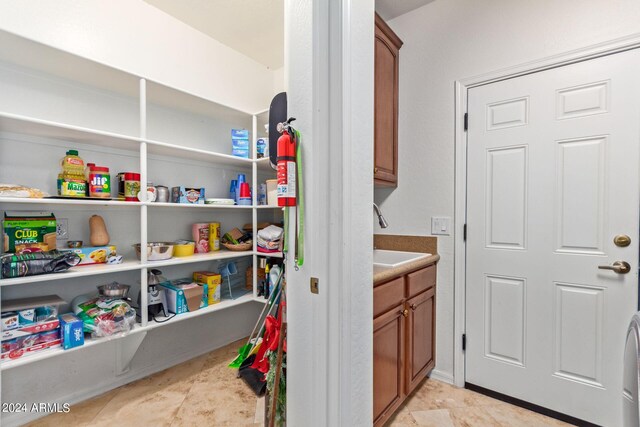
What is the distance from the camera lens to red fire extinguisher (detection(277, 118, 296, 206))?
1.01m

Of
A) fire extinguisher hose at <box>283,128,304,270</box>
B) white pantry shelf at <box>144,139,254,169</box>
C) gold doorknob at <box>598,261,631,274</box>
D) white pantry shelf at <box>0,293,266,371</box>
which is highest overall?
A: white pantry shelf at <box>144,139,254,169</box>

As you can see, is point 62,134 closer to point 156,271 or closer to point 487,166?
point 156,271

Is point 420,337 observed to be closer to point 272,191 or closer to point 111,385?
point 272,191

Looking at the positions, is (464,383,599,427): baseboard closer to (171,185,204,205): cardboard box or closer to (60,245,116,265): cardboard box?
(171,185,204,205): cardboard box

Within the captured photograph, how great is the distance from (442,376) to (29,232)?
2.69m

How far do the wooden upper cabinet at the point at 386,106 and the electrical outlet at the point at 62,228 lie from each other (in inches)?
76.3

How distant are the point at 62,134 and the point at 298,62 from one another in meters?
1.49

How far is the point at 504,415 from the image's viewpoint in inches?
68.1

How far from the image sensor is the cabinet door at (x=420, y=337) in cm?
173

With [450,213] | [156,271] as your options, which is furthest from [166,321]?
[450,213]

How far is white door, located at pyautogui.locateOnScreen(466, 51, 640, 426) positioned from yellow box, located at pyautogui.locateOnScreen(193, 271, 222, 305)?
6.03ft

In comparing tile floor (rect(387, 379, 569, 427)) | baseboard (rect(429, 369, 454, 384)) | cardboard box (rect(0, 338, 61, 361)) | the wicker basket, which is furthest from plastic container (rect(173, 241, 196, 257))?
baseboard (rect(429, 369, 454, 384))

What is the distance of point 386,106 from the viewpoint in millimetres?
2057

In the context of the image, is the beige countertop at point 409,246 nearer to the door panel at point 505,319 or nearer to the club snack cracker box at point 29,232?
the door panel at point 505,319
